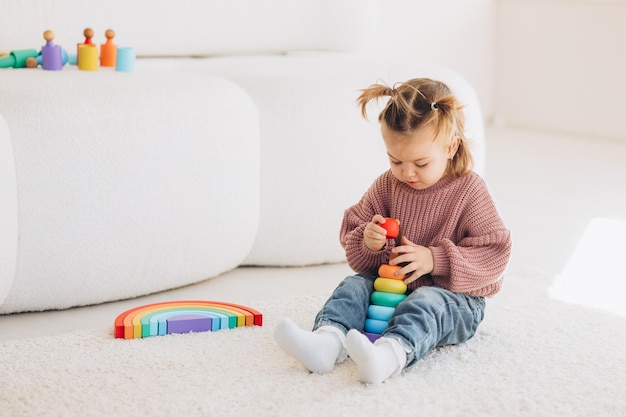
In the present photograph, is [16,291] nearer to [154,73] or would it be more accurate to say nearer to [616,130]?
[154,73]

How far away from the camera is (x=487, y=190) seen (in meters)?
1.49

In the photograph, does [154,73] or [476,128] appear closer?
[154,73]

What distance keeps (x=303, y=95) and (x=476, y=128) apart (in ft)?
1.38

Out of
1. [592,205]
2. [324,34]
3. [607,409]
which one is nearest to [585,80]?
[592,205]

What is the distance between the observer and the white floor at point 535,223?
65.0 inches

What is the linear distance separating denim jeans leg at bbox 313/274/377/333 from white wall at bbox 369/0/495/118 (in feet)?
6.90

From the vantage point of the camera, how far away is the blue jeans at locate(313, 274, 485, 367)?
4.42 feet

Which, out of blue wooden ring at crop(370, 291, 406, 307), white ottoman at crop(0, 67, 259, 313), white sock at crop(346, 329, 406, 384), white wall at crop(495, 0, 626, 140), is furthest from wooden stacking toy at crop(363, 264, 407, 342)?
white wall at crop(495, 0, 626, 140)

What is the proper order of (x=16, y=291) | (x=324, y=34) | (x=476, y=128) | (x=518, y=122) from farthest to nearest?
(x=518, y=122) → (x=324, y=34) → (x=476, y=128) → (x=16, y=291)

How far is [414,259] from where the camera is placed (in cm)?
142

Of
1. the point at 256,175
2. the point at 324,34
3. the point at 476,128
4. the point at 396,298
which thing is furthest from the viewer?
the point at 324,34

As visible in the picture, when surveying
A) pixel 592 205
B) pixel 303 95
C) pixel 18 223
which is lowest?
pixel 592 205

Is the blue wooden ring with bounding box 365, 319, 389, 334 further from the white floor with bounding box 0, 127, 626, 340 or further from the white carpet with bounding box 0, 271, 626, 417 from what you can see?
the white floor with bounding box 0, 127, 626, 340

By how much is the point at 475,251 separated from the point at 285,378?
369mm
